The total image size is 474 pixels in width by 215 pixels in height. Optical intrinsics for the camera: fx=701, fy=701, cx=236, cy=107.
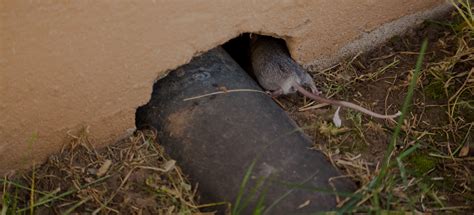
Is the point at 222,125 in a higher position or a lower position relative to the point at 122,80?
lower

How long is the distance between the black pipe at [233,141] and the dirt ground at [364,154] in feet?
0.19

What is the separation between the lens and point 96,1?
197cm

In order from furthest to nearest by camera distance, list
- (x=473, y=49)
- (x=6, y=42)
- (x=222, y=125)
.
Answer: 1. (x=473, y=49)
2. (x=222, y=125)
3. (x=6, y=42)

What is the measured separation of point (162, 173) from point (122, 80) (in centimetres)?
31

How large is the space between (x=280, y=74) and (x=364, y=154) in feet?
1.44

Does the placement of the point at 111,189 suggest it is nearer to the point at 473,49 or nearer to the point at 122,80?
the point at 122,80

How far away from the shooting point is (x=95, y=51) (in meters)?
2.05

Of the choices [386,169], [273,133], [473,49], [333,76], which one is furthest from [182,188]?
[473,49]

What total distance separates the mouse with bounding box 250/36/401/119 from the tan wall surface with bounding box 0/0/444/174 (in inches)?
5.0

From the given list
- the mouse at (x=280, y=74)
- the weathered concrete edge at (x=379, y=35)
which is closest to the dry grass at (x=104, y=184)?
the mouse at (x=280, y=74)

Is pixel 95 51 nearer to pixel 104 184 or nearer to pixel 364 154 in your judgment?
pixel 104 184

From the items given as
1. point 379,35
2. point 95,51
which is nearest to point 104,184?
point 95,51

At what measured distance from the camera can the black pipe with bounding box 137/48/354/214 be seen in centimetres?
197

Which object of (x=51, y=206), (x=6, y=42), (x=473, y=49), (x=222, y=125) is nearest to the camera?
(x=6, y=42)
